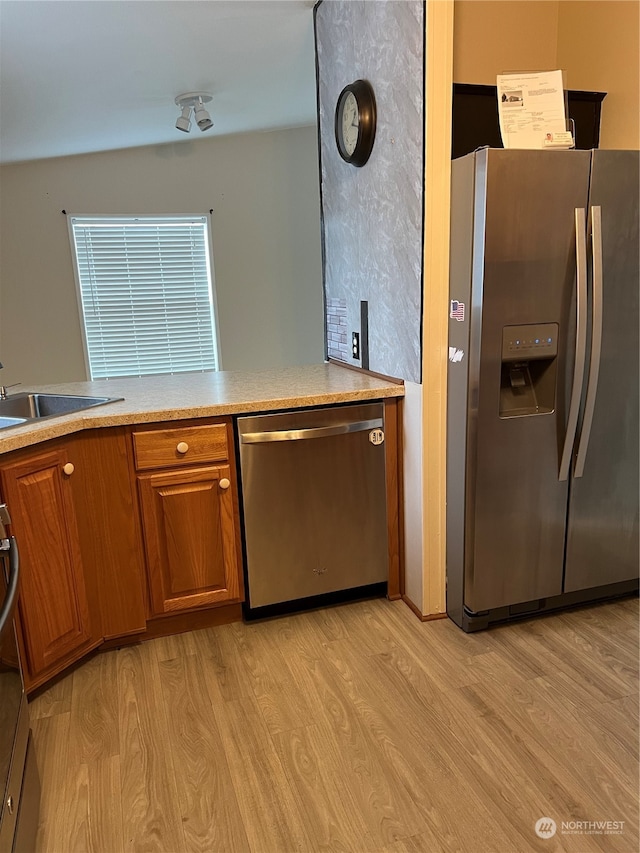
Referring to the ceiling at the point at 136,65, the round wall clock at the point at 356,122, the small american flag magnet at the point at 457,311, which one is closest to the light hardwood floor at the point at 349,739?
the small american flag magnet at the point at 457,311

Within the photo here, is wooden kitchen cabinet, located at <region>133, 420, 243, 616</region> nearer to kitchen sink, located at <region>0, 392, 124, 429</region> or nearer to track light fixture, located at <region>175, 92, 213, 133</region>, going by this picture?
kitchen sink, located at <region>0, 392, 124, 429</region>

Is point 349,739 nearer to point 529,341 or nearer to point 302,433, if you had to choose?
point 302,433

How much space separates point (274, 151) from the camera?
4.93 metres

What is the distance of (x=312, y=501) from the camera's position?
2379 mm

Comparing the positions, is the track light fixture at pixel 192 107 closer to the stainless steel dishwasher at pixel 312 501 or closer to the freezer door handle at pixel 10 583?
the stainless steel dishwasher at pixel 312 501

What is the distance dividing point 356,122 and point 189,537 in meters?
1.77

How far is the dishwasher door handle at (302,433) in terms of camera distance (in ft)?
7.38

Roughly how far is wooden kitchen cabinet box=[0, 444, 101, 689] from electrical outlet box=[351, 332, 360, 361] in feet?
4.39

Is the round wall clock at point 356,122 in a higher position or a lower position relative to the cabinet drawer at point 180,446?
higher

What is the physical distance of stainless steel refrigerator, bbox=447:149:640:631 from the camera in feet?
6.48

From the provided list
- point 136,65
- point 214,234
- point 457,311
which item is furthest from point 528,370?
point 214,234

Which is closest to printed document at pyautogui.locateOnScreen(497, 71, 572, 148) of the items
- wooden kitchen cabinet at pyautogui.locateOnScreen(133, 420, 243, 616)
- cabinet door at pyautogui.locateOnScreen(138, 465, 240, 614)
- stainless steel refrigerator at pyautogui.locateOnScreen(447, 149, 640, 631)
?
stainless steel refrigerator at pyautogui.locateOnScreen(447, 149, 640, 631)

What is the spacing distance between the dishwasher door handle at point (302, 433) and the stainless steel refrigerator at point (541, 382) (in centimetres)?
36

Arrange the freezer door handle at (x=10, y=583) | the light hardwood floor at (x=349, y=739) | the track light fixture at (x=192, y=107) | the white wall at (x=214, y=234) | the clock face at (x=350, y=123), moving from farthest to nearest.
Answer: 1. the white wall at (x=214, y=234)
2. the track light fixture at (x=192, y=107)
3. the clock face at (x=350, y=123)
4. the light hardwood floor at (x=349, y=739)
5. the freezer door handle at (x=10, y=583)
